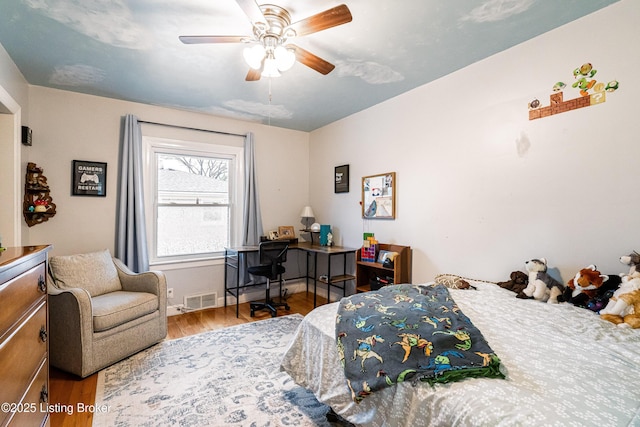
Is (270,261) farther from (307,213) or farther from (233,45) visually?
(233,45)

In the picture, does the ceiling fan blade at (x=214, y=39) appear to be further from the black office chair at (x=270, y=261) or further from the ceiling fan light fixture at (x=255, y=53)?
the black office chair at (x=270, y=261)

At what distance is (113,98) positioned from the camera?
10.7ft

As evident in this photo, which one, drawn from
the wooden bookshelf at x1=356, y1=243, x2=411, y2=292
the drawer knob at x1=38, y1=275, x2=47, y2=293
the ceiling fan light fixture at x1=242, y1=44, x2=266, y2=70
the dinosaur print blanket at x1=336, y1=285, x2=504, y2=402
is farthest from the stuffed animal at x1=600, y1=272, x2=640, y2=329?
the drawer knob at x1=38, y1=275, x2=47, y2=293

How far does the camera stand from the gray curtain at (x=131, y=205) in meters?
3.25

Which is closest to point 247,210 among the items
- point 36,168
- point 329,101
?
point 329,101

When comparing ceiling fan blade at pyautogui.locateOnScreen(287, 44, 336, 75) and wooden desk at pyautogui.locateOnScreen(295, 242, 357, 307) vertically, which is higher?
ceiling fan blade at pyautogui.locateOnScreen(287, 44, 336, 75)

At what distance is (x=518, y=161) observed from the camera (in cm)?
227

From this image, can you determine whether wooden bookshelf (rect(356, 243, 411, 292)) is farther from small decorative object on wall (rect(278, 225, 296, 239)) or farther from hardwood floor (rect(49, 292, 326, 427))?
small decorative object on wall (rect(278, 225, 296, 239))

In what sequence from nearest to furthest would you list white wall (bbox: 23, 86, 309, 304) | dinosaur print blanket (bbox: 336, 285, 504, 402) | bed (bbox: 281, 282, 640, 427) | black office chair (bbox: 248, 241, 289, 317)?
bed (bbox: 281, 282, 640, 427)
dinosaur print blanket (bbox: 336, 285, 504, 402)
white wall (bbox: 23, 86, 309, 304)
black office chair (bbox: 248, 241, 289, 317)

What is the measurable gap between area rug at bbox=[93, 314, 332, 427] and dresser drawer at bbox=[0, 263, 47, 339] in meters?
1.00

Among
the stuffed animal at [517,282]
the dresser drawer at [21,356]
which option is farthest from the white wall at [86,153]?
the stuffed animal at [517,282]

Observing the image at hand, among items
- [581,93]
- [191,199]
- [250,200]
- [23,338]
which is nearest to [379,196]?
[250,200]

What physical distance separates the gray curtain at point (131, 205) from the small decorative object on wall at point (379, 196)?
2.64 metres

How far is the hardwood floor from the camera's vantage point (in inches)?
72.1
